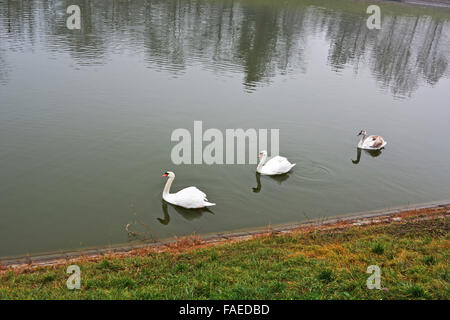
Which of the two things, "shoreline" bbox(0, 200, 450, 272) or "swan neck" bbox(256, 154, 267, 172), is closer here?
"shoreline" bbox(0, 200, 450, 272)

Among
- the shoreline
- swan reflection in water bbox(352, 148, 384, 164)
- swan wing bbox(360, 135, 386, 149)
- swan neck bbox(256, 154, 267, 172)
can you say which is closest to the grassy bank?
the shoreline

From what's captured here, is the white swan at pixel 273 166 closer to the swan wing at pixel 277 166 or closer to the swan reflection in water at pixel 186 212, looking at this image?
the swan wing at pixel 277 166

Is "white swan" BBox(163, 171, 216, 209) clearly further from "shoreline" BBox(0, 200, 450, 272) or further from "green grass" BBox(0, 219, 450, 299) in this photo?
"green grass" BBox(0, 219, 450, 299)

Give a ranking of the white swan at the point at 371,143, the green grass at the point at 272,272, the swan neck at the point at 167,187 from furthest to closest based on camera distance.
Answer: the white swan at the point at 371,143 < the swan neck at the point at 167,187 < the green grass at the point at 272,272

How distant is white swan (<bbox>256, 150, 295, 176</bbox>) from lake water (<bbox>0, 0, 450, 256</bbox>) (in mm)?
329

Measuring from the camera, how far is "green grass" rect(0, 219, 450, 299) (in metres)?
6.51

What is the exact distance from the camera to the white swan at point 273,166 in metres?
14.3

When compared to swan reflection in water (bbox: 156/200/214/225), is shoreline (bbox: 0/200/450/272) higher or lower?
higher

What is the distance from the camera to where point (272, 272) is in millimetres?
7453

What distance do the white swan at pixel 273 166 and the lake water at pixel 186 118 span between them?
13.0 inches

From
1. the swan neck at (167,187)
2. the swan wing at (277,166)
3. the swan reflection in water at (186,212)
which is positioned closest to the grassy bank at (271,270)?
the swan reflection in water at (186,212)

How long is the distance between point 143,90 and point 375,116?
1254 centimetres

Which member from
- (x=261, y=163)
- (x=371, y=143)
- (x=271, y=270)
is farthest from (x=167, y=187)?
(x=371, y=143)

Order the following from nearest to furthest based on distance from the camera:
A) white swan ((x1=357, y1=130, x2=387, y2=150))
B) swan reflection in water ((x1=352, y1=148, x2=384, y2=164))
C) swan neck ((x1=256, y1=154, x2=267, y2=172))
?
1. swan neck ((x1=256, y1=154, x2=267, y2=172))
2. swan reflection in water ((x1=352, y1=148, x2=384, y2=164))
3. white swan ((x1=357, y1=130, x2=387, y2=150))
